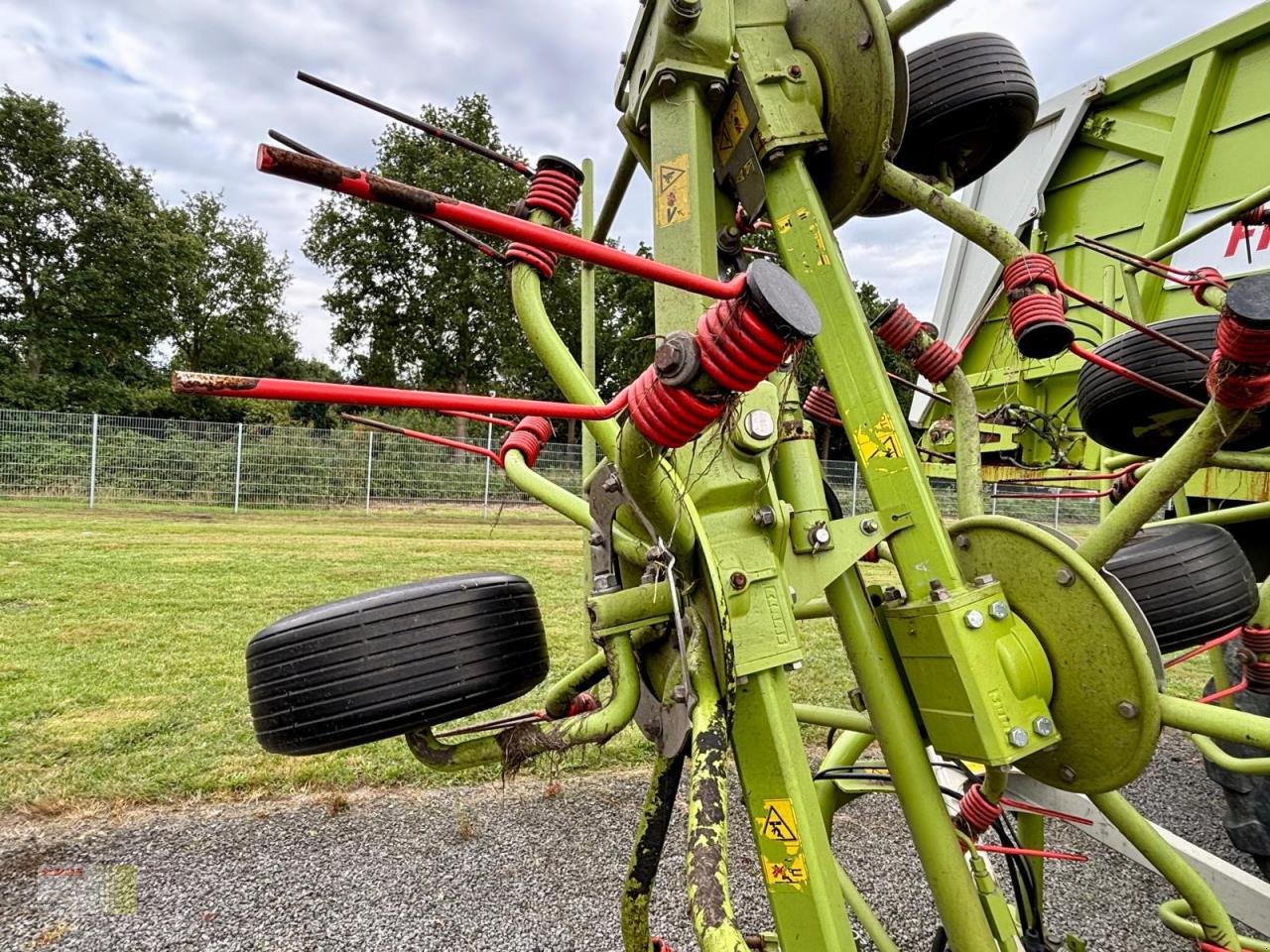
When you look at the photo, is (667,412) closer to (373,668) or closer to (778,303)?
(778,303)

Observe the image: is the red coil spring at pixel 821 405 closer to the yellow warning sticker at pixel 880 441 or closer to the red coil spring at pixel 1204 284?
the yellow warning sticker at pixel 880 441

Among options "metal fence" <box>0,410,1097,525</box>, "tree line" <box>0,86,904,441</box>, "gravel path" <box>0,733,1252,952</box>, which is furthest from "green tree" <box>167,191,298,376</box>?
"gravel path" <box>0,733,1252,952</box>

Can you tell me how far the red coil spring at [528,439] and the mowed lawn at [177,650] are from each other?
0.18 m

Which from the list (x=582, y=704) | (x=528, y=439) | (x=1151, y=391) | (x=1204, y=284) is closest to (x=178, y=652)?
(x=528, y=439)

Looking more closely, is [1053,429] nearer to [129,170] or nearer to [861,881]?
[861,881]

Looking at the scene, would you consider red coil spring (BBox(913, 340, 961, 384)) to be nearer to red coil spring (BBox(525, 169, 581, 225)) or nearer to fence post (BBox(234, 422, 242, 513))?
red coil spring (BBox(525, 169, 581, 225))

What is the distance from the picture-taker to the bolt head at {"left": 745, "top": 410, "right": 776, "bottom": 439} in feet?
3.72

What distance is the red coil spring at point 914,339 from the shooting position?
1632 mm

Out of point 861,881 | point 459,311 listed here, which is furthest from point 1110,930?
point 459,311

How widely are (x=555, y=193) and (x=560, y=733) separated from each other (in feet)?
2.87

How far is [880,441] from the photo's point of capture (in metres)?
1.31

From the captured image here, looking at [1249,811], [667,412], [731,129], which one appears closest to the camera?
[667,412]

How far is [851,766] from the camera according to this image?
1734 millimetres

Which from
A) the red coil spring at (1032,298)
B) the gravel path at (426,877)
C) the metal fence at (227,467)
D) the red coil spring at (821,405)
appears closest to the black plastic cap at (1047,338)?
the red coil spring at (1032,298)
